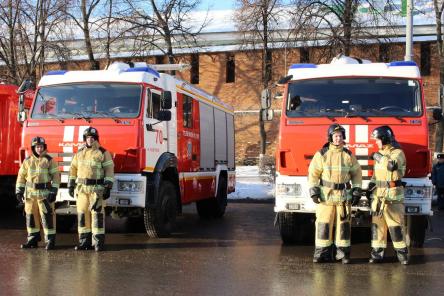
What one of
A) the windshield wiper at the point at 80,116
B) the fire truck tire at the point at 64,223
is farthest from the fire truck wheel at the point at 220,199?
the windshield wiper at the point at 80,116

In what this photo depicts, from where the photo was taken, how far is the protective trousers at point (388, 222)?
8078 millimetres

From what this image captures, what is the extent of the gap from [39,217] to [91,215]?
3.16 ft

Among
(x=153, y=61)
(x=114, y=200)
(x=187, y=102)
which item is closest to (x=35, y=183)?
(x=114, y=200)

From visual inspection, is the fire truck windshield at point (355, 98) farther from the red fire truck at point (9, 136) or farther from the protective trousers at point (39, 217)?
the red fire truck at point (9, 136)

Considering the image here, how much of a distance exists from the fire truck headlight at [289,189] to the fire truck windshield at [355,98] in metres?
1.13

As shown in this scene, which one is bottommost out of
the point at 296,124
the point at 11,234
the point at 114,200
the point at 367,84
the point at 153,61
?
the point at 11,234

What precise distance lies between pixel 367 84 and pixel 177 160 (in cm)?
383

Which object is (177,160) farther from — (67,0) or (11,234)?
(67,0)

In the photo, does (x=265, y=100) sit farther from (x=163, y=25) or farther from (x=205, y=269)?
(x=163, y=25)

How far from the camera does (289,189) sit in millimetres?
8781

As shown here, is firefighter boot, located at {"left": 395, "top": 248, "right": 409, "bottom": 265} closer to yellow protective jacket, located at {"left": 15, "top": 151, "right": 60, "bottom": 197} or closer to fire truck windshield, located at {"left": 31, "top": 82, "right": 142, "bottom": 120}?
fire truck windshield, located at {"left": 31, "top": 82, "right": 142, "bottom": 120}

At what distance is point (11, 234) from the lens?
1111 cm

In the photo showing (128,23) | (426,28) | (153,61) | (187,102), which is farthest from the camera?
(153,61)

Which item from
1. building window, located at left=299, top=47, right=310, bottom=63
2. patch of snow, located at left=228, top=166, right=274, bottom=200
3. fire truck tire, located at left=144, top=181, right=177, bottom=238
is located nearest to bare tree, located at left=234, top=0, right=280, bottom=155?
building window, located at left=299, top=47, right=310, bottom=63
